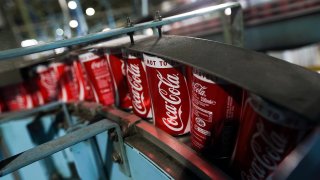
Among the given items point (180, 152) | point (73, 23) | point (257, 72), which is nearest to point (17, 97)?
point (73, 23)

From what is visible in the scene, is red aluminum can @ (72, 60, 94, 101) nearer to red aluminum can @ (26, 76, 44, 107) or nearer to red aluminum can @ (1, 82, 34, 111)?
red aluminum can @ (26, 76, 44, 107)

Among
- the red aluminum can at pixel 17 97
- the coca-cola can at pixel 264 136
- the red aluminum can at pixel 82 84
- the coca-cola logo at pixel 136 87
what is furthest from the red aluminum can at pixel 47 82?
the coca-cola can at pixel 264 136

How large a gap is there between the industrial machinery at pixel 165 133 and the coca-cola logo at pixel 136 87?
0.14ft

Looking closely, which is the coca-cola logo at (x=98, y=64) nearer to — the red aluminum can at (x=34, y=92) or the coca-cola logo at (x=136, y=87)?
the coca-cola logo at (x=136, y=87)

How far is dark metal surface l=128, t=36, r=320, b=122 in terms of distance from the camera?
448mm

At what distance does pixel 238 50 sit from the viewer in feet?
2.08

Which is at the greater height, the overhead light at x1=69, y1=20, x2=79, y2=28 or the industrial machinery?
the overhead light at x1=69, y1=20, x2=79, y2=28

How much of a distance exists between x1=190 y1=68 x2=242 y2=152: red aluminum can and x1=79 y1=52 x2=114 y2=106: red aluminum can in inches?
23.1

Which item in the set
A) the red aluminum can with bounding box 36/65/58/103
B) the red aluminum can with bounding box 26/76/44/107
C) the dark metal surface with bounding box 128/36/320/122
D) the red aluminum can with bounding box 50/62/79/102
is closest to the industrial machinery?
the dark metal surface with bounding box 128/36/320/122

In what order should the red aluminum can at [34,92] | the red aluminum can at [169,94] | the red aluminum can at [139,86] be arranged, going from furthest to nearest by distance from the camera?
the red aluminum can at [34,92], the red aluminum can at [139,86], the red aluminum can at [169,94]

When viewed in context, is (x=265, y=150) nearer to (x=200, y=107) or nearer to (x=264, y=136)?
(x=264, y=136)

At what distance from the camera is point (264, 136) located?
53cm

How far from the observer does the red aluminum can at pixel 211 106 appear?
0.63m

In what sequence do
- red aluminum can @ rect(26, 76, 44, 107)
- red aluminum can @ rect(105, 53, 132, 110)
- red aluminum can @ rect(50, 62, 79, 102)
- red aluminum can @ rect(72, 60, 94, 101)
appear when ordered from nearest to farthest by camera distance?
red aluminum can @ rect(105, 53, 132, 110)
red aluminum can @ rect(72, 60, 94, 101)
red aluminum can @ rect(50, 62, 79, 102)
red aluminum can @ rect(26, 76, 44, 107)
